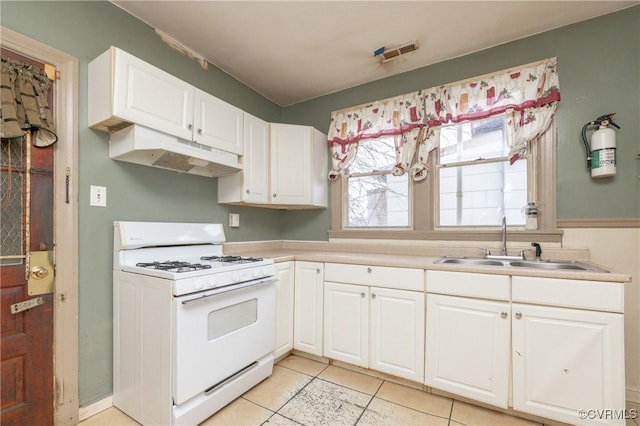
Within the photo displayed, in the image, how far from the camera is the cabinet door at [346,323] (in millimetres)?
2098

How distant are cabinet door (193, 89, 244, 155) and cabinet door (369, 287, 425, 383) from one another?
1579mm

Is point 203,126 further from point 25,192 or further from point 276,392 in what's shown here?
point 276,392

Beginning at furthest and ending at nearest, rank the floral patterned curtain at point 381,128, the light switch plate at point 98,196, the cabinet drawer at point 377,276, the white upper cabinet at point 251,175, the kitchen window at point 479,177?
the floral patterned curtain at point 381,128, the white upper cabinet at point 251,175, the kitchen window at point 479,177, the cabinet drawer at point 377,276, the light switch plate at point 98,196

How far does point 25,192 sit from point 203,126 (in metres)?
1.03

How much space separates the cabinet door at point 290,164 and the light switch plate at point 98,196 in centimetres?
127

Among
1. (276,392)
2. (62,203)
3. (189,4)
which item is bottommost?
(276,392)

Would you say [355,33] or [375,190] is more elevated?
[355,33]

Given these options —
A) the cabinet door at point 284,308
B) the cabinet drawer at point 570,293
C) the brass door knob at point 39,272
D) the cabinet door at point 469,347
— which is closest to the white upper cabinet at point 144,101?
the brass door knob at point 39,272

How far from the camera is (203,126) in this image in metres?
2.04

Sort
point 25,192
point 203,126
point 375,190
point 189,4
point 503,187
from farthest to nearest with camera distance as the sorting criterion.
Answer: point 375,190 < point 503,187 < point 203,126 < point 189,4 < point 25,192

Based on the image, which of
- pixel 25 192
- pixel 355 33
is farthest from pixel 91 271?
pixel 355 33

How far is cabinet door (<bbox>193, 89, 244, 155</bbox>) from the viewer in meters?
2.02

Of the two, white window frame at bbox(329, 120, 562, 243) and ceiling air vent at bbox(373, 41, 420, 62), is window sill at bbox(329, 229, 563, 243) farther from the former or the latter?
ceiling air vent at bbox(373, 41, 420, 62)
